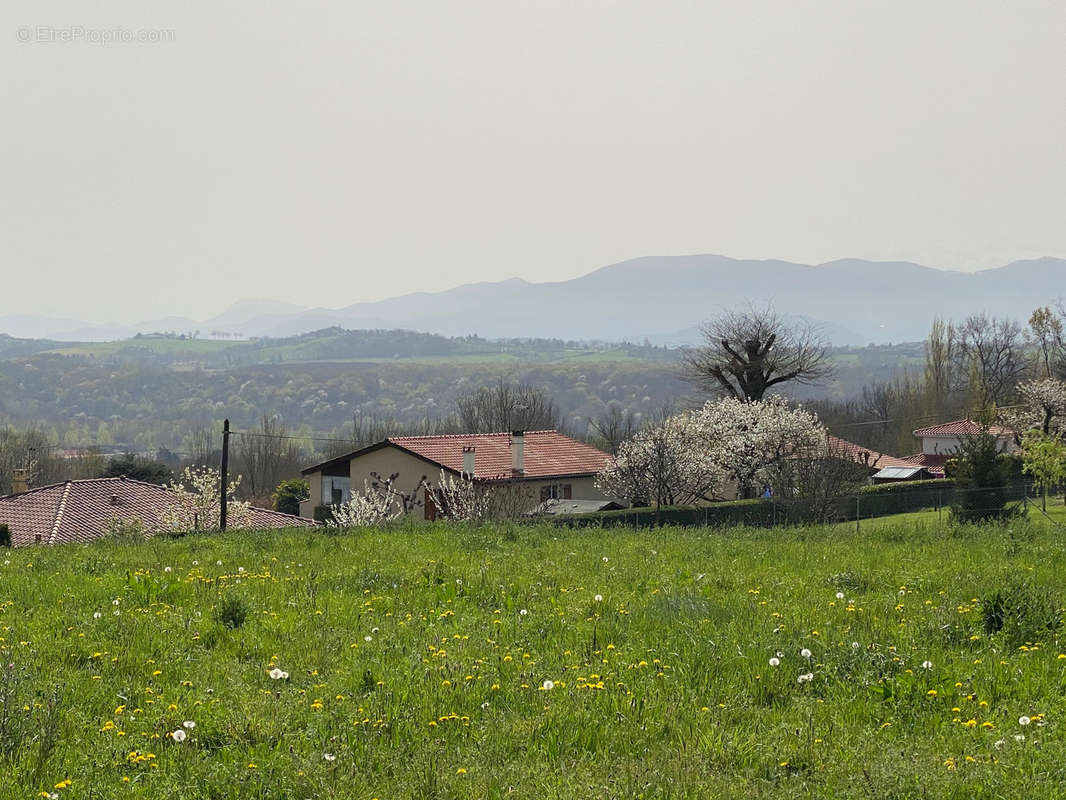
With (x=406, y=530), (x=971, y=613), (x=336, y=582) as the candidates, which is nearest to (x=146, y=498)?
(x=406, y=530)

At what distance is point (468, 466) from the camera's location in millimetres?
47250

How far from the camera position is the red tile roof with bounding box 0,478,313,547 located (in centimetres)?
4712

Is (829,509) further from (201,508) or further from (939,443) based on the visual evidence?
(939,443)

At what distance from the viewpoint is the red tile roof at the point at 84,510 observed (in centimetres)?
4712

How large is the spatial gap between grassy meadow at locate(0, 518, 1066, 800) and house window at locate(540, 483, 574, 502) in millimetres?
39506

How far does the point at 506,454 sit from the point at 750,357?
17.1 metres

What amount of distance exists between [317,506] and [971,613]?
5259cm

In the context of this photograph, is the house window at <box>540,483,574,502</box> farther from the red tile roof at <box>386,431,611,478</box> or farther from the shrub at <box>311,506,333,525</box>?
the shrub at <box>311,506,333,525</box>

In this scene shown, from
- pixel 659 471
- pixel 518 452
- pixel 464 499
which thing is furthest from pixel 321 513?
pixel 464 499

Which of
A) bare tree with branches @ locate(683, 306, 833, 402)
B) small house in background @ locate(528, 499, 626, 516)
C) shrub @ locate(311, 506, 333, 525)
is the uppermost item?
bare tree with branches @ locate(683, 306, 833, 402)

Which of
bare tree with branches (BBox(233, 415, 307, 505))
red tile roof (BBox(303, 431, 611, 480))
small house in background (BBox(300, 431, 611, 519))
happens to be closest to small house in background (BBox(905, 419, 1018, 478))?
red tile roof (BBox(303, 431, 611, 480))

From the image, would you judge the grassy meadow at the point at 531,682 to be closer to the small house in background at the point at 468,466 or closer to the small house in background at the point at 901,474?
the small house in background at the point at 468,466

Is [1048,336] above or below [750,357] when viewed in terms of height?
above

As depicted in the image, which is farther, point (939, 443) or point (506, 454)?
point (939, 443)
